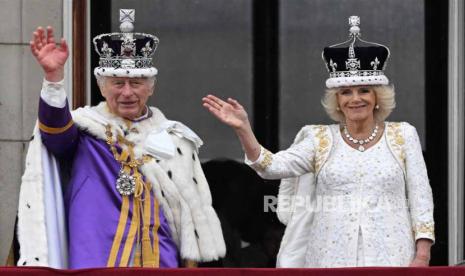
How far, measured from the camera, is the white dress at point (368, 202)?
25.5 ft

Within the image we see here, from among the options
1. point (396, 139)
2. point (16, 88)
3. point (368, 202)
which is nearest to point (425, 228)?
point (368, 202)

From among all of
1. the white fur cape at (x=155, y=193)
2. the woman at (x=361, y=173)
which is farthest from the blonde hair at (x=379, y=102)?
the white fur cape at (x=155, y=193)

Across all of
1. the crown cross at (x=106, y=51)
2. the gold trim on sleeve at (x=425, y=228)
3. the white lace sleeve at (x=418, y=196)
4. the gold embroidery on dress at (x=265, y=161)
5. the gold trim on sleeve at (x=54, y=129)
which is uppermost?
the crown cross at (x=106, y=51)

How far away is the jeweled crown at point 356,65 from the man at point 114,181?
26.9 inches

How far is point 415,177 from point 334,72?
0.60m

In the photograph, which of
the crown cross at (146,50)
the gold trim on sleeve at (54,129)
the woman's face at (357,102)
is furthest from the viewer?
the crown cross at (146,50)

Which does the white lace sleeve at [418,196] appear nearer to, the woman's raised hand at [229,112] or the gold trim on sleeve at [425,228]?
the gold trim on sleeve at [425,228]

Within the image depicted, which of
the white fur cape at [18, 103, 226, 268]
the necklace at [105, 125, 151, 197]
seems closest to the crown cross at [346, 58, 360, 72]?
the white fur cape at [18, 103, 226, 268]

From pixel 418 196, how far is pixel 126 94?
1310 millimetres

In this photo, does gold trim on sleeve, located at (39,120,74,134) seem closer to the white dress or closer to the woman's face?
the white dress

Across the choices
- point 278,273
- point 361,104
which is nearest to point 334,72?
point 361,104

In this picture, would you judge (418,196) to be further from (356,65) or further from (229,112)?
(229,112)

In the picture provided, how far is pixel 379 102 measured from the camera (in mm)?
7934

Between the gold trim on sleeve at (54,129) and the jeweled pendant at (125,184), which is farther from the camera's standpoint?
the jeweled pendant at (125,184)
